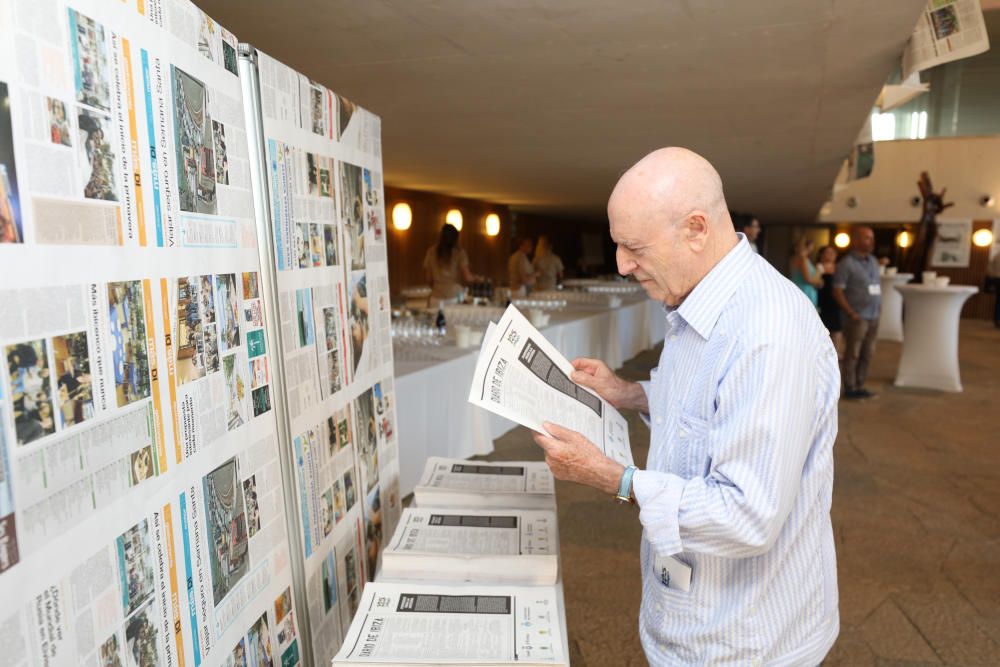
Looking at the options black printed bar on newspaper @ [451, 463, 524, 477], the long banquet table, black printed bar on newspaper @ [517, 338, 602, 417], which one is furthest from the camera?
the long banquet table

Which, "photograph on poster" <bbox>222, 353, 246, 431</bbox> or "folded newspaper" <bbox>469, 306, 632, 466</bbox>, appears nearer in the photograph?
"photograph on poster" <bbox>222, 353, 246, 431</bbox>

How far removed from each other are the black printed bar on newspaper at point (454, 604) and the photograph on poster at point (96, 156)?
0.82 meters

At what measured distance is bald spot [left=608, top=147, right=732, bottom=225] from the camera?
3.53 ft

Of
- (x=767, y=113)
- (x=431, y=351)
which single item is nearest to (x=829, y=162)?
(x=767, y=113)

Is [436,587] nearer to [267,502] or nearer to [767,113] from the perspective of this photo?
[267,502]

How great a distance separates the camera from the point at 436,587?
1308mm

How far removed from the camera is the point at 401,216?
947 cm

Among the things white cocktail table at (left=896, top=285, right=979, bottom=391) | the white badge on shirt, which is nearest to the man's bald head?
the white badge on shirt

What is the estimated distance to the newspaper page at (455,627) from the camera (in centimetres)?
108

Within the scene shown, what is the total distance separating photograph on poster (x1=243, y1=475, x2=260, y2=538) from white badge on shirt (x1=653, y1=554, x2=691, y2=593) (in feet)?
2.26

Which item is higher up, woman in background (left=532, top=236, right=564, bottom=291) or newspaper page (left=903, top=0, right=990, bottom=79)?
newspaper page (left=903, top=0, right=990, bottom=79)

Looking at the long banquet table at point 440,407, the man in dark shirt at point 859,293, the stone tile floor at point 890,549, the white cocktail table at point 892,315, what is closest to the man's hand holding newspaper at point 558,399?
the stone tile floor at point 890,549

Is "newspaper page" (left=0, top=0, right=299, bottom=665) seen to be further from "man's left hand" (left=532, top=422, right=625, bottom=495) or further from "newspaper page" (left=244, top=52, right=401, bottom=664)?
"man's left hand" (left=532, top=422, right=625, bottom=495)

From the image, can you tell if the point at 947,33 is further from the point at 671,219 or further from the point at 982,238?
the point at 982,238
